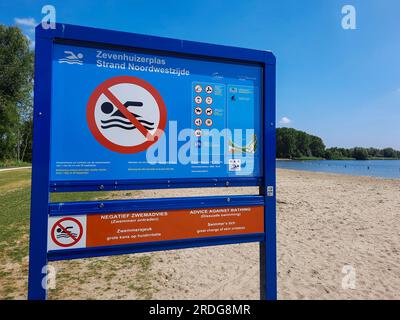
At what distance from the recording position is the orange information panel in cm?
265

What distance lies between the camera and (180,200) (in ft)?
9.46

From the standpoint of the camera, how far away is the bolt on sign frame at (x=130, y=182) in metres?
2.49

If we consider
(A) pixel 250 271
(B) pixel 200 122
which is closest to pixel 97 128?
(B) pixel 200 122

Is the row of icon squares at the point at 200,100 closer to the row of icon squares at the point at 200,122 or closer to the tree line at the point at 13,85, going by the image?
the row of icon squares at the point at 200,122

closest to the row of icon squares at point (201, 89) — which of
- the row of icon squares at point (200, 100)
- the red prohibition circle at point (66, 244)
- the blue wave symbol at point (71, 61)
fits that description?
the row of icon squares at point (200, 100)

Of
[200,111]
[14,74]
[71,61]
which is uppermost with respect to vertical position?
[14,74]

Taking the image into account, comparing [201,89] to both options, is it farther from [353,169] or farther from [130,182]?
[353,169]

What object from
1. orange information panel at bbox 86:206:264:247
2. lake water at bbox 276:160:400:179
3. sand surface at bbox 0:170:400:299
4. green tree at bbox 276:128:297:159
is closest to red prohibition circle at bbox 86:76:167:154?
orange information panel at bbox 86:206:264:247

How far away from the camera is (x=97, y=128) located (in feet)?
8.89

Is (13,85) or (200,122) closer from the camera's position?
(200,122)

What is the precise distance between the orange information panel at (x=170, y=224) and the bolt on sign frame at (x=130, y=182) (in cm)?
4

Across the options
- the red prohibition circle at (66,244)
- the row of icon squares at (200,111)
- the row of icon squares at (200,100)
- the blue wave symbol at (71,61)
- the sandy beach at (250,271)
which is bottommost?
the sandy beach at (250,271)

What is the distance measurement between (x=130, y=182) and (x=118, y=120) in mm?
607
